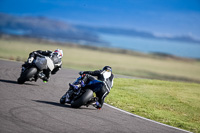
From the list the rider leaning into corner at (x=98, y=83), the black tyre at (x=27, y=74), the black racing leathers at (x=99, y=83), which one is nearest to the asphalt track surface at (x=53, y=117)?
the rider leaning into corner at (x=98, y=83)

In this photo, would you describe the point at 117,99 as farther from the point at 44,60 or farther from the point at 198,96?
the point at 198,96

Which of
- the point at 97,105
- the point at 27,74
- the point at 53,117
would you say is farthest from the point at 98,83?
the point at 27,74

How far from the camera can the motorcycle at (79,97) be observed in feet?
35.8

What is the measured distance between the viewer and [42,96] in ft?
40.9

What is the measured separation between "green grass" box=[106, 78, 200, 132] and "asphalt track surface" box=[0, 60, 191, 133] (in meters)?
0.95

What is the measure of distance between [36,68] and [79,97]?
3.84m

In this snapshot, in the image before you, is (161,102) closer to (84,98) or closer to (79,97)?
(79,97)

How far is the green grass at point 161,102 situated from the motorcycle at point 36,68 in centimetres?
268

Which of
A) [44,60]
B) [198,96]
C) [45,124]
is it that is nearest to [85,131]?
[45,124]

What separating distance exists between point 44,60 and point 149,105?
14.2 ft

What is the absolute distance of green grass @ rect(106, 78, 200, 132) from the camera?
1188 centimetres

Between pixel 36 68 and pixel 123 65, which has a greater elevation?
pixel 36 68

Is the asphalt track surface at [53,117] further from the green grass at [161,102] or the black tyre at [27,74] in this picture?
the green grass at [161,102]

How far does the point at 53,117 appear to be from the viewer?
31.4 ft
